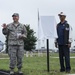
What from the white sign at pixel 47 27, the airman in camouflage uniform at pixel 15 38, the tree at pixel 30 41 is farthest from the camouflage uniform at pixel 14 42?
the tree at pixel 30 41

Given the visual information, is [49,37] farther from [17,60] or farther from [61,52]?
[17,60]

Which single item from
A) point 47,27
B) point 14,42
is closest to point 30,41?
point 47,27

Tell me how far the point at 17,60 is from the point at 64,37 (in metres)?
1.76

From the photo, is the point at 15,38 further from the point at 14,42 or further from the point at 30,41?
the point at 30,41

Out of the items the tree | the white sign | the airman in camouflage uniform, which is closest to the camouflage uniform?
the airman in camouflage uniform

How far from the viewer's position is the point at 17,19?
37.6ft

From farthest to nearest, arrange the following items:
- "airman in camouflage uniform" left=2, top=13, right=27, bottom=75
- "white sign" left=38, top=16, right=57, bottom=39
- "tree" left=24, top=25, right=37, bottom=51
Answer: "tree" left=24, top=25, right=37, bottom=51
"white sign" left=38, top=16, right=57, bottom=39
"airman in camouflage uniform" left=2, top=13, right=27, bottom=75

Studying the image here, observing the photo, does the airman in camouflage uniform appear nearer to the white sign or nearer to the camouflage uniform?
the camouflage uniform

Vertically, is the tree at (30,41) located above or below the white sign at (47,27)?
above

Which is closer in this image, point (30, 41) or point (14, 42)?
point (14, 42)

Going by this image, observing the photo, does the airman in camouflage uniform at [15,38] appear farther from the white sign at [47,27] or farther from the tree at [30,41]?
the tree at [30,41]

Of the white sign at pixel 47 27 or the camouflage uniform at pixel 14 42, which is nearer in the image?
the camouflage uniform at pixel 14 42

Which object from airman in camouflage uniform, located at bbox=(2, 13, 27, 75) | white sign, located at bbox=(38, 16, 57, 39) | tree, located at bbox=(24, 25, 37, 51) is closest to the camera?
airman in camouflage uniform, located at bbox=(2, 13, 27, 75)

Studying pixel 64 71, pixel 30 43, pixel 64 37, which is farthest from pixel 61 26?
pixel 30 43
